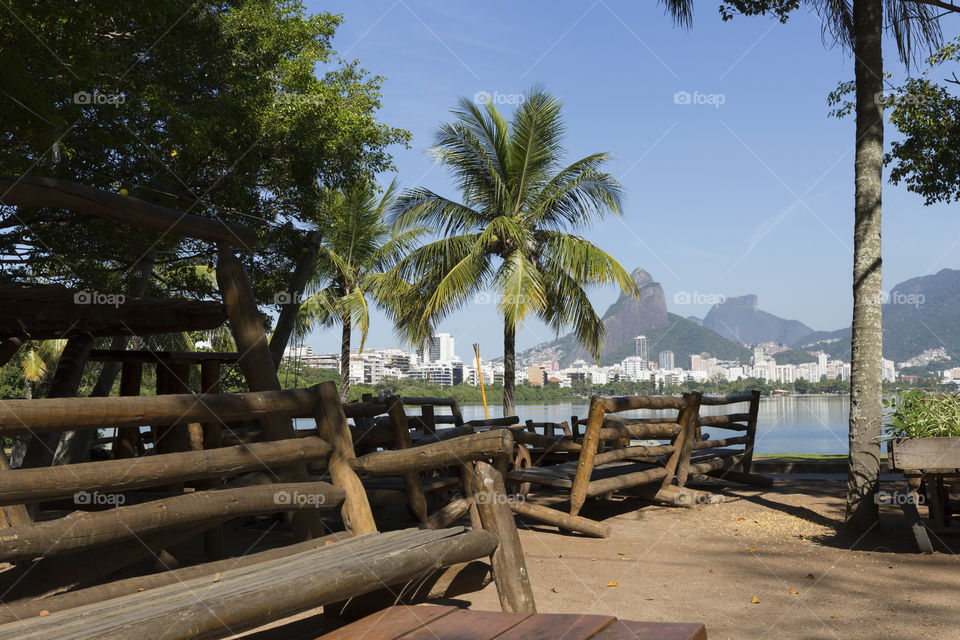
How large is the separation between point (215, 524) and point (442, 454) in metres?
0.99

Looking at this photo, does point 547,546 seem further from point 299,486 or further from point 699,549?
point 299,486

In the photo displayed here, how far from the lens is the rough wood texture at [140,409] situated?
2342 millimetres

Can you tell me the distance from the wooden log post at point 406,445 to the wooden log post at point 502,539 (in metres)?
2.37

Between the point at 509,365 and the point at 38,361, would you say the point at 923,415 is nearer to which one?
the point at 509,365

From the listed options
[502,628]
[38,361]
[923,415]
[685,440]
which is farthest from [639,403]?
[38,361]

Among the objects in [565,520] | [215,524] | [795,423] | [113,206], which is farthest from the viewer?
[795,423]

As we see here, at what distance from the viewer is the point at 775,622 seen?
4234 mm

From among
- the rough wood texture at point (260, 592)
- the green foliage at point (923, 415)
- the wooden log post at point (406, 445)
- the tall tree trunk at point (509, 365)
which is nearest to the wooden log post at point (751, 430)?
the green foliage at point (923, 415)

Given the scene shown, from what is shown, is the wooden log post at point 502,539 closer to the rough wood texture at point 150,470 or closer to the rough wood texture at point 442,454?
the rough wood texture at point 442,454

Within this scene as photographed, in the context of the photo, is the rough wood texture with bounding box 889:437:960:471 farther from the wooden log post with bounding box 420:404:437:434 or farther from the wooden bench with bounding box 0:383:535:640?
the wooden log post with bounding box 420:404:437:434

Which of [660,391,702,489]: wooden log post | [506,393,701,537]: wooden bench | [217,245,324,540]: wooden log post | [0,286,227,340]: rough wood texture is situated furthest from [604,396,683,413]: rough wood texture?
[217,245,324,540]: wooden log post

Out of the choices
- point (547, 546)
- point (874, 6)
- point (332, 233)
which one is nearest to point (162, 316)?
point (547, 546)

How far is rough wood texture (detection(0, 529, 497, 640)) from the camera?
195cm

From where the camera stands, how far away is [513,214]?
20.7m
